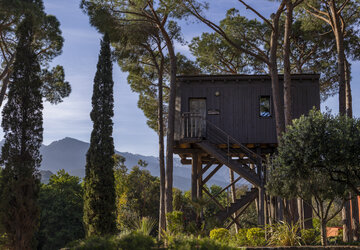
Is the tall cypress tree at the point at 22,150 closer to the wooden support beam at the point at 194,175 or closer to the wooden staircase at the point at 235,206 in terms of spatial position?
the wooden support beam at the point at 194,175

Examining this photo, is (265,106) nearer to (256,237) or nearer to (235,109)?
(235,109)

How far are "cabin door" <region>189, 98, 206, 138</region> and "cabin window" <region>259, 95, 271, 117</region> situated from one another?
2.68 m

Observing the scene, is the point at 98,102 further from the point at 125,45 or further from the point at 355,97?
the point at 355,97

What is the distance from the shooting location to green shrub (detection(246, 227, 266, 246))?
1383 centimetres

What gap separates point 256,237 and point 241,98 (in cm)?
717

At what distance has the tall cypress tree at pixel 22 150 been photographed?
13148 mm

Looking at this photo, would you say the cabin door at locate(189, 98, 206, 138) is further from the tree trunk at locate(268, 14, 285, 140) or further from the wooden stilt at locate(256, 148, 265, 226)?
the tree trunk at locate(268, 14, 285, 140)

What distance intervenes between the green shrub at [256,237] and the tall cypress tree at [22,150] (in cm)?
715

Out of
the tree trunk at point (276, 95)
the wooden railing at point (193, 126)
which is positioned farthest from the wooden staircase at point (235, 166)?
the tree trunk at point (276, 95)

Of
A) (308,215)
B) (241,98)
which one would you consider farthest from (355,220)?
(241,98)

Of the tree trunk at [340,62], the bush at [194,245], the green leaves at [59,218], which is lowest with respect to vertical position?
the green leaves at [59,218]

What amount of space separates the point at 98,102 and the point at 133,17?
17.8 ft

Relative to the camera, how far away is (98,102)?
55.9ft

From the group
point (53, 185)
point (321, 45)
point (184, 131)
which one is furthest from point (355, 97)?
point (53, 185)
